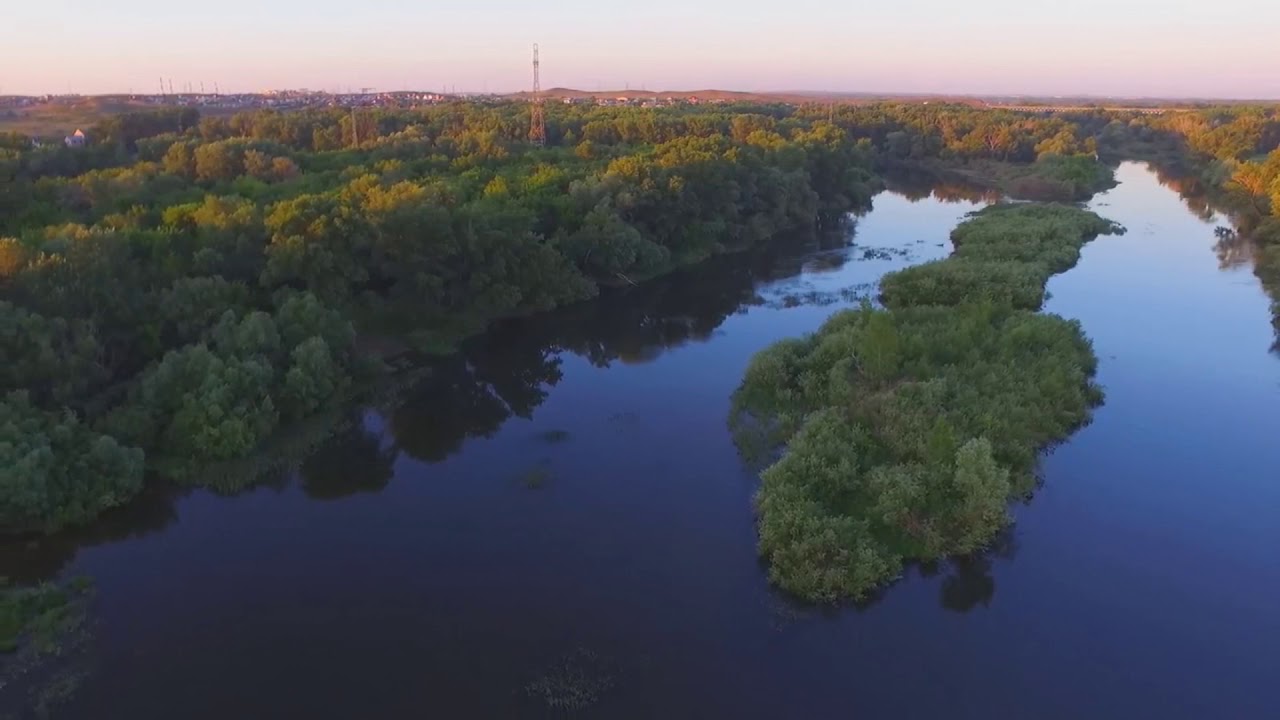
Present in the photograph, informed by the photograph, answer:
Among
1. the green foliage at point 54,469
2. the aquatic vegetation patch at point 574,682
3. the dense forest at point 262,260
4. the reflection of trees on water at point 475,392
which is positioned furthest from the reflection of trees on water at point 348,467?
the aquatic vegetation patch at point 574,682

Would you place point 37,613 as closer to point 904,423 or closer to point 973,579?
point 973,579

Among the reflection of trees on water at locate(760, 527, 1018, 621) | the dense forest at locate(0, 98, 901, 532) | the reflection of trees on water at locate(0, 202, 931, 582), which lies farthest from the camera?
the dense forest at locate(0, 98, 901, 532)

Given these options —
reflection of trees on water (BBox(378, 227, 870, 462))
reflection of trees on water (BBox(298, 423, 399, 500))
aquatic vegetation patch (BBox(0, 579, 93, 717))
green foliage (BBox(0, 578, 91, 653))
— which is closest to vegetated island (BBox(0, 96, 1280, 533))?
reflection of trees on water (BBox(298, 423, 399, 500))

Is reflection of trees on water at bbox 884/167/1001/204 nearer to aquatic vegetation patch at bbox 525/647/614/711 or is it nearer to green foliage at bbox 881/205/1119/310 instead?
green foliage at bbox 881/205/1119/310

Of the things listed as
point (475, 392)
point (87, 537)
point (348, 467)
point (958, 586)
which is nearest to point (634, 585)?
point (958, 586)

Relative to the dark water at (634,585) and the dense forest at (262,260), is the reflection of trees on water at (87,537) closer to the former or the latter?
the dark water at (634,585)
